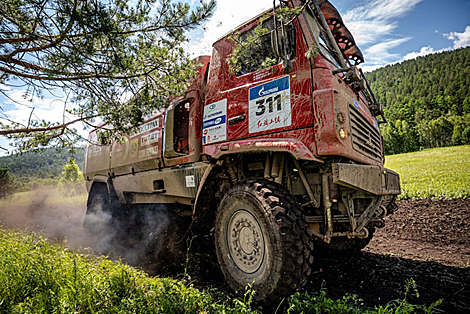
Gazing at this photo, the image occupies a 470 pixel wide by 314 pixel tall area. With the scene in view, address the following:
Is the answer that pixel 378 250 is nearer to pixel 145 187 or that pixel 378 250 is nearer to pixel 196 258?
pixel 196 258

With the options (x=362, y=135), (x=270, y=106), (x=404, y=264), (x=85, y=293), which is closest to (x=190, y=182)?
(x=270, y=106)

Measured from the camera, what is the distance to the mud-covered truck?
2.57m

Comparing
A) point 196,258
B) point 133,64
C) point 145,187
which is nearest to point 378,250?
point 196,258

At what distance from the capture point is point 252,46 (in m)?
3.32

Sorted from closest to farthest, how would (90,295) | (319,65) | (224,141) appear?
(90,295) < (319,65) < (224,141)

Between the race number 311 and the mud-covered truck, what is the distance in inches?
0.5

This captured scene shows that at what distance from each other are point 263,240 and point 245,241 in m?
0.30

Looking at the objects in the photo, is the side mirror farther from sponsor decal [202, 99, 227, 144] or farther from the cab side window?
the cab side window

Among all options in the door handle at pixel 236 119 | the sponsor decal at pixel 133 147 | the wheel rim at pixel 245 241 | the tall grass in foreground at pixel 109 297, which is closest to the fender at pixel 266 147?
the door handle at pixel 236 119

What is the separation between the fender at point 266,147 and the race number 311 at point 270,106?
0.17m

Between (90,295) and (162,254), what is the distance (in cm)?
206

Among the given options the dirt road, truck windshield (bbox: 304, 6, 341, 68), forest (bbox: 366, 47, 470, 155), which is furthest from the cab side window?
forest (bbox: 366, 47, 470, 155)

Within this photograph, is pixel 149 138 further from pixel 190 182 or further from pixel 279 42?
pixel 279 42

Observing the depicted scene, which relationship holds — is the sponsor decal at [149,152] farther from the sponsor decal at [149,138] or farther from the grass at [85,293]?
the grass at [85,293]
